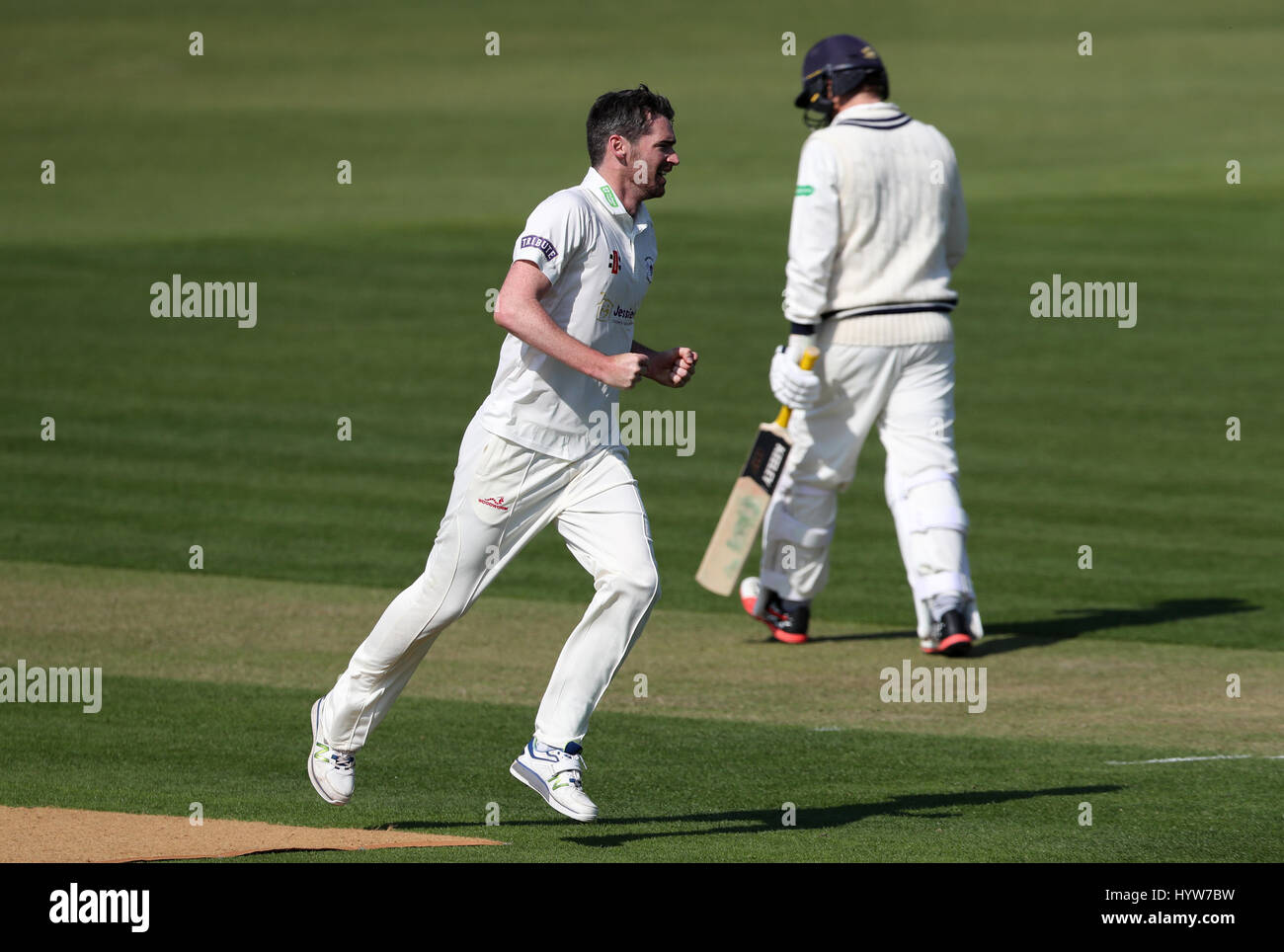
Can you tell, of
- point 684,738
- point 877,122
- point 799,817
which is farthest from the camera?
point 877,122

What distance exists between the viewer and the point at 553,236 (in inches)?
262

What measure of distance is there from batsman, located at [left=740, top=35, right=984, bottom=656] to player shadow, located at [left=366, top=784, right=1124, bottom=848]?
8.46 ft

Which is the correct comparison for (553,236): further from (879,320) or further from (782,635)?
(782,635)

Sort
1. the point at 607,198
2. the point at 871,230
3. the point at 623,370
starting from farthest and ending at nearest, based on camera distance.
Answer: the point at 871,230, the point at 607,198, the point at 623,370

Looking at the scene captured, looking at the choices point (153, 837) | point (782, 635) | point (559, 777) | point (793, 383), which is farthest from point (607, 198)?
point (782, 635)

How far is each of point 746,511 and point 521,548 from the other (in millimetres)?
3589

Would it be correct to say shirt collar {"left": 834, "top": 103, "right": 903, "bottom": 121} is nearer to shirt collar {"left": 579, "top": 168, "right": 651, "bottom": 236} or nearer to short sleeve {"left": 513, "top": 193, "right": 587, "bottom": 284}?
shirt collar {"left": 579, "top": 168, "right": 651, "bottom": 236}

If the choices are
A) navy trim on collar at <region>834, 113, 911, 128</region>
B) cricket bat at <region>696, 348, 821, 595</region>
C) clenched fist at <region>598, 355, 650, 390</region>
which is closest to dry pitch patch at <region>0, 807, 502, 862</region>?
clenched fist at <region>598, 355, 650, 390</region>

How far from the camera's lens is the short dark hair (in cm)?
689

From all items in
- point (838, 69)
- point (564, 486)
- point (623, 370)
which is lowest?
point (564, 486)

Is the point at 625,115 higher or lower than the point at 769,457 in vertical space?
higher

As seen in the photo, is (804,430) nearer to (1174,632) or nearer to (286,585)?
(1174,632)

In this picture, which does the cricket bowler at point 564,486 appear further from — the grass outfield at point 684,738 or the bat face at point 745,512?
the bat face at point 745,512

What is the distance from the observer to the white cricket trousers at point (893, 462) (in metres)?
10.2
